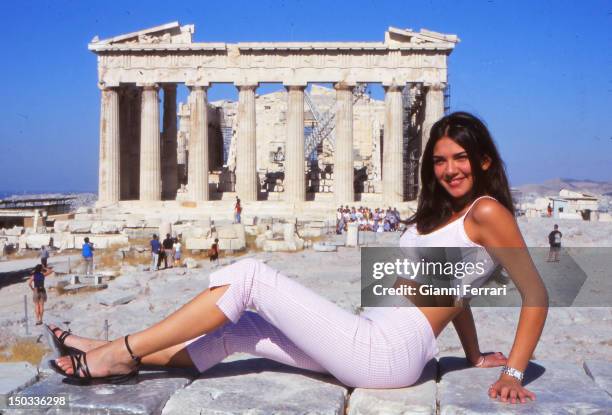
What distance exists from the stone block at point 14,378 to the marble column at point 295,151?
3154 cm

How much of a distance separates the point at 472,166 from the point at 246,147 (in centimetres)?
3267

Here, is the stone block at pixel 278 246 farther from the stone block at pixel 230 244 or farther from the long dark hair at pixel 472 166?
the long dark hair at pixel 472 166

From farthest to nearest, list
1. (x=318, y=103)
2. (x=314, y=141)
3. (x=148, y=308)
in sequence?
(x=318, y=103) < (x=314, y=141) < (x=148, y=308)

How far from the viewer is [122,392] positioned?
4.18 m

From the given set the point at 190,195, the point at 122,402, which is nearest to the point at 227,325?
the point at 122,402

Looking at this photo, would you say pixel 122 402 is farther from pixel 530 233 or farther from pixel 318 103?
pixel 318 103

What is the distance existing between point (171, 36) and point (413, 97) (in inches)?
568

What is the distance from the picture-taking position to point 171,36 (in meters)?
37.7

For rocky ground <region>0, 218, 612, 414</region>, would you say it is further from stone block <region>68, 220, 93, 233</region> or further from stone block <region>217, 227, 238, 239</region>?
stone block <region>68, 220, 93, 233</region>

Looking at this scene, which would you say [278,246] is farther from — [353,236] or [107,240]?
[107,240]

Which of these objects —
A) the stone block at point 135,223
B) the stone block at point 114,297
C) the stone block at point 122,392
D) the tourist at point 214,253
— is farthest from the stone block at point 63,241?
the stone block at point 122,392

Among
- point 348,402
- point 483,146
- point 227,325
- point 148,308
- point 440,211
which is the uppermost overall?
point 483,146

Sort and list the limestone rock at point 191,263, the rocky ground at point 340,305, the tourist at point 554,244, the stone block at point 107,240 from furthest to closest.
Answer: the stone block at point 107,240 → the limestone rock at point 191,263 → the tourist at point 554,244 → the rocky ground at point 340,305

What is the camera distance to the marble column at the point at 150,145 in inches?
1455
